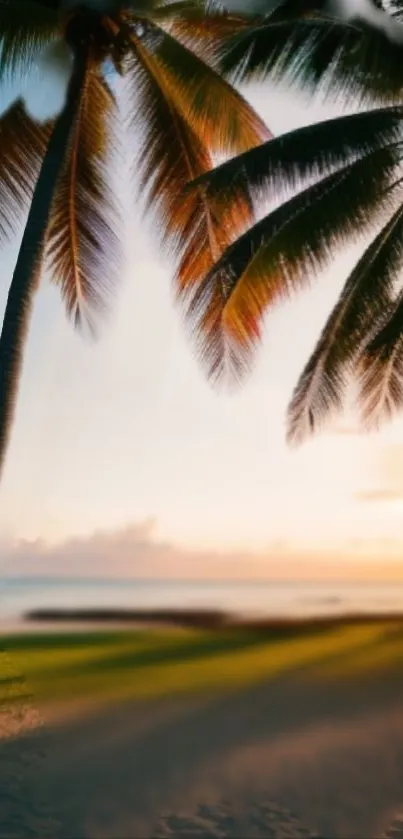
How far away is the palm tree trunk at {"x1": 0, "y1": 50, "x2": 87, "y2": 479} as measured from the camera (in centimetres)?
882

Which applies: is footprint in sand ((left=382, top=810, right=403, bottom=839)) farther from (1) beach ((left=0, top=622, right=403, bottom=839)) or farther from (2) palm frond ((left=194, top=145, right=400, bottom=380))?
(2) palm frond ((left=194, top=145, right=400, bottom=380))

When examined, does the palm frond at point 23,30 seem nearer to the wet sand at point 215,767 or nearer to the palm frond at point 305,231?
the palm frond at point 305,231

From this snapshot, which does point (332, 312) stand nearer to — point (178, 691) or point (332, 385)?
point (332, 385)

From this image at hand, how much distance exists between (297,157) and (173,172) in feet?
8.10

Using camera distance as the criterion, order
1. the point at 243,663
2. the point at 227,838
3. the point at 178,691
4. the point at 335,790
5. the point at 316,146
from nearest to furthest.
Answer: the point at 227,838, the point at 335,790, the point at 316,146, the point at 178,691, the point at 243,663

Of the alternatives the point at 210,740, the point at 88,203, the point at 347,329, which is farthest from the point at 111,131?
the point at 210,740

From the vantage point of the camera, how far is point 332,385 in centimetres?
905

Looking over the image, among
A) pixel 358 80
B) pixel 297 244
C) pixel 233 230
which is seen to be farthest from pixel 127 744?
pixel 358 80

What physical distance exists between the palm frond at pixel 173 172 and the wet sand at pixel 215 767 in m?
4.33

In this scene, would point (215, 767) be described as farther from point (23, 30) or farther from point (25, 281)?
point (23, 30)

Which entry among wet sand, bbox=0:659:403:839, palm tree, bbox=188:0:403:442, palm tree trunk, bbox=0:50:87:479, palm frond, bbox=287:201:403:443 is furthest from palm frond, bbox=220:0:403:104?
wet sand, bbox=0:659:403:839

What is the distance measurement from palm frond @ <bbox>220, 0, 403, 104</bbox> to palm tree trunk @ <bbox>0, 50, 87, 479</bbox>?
1855 millimetres

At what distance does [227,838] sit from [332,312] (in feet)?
15.7

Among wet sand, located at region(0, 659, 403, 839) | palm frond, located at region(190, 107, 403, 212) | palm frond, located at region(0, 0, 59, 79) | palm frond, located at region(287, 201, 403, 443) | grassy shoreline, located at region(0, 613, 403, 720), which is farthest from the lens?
grassy shoreline, located at region(0, 613, 403, 720)
